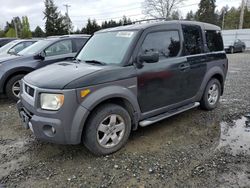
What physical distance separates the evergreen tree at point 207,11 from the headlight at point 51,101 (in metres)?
56.8

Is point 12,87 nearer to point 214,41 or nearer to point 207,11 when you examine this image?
point 214,41

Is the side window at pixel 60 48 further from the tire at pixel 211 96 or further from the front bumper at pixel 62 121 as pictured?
the tire at pixel 211 96

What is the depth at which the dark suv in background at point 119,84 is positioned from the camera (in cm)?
272

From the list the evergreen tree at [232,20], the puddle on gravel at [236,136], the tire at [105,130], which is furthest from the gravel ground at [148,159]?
the evergreen tree at [232,20]

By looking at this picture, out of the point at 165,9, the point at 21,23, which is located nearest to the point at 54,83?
the point at 165,9

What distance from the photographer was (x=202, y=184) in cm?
249

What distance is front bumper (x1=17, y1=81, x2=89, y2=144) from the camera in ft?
8.71

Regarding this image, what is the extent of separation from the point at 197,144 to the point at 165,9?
142ft

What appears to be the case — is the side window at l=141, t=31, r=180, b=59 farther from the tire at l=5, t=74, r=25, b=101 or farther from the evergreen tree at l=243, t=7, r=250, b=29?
the evergreen tree at l=243, t=7, r=250, b=29

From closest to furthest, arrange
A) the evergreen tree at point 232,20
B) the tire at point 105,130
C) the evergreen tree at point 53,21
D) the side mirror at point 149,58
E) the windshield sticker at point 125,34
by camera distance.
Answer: the tire at point 105,130
the side mirror at point 149,58
the windshield sticker at point 125,34
the evergreen tree at point 53,21
the evergreen tree at point 232,20

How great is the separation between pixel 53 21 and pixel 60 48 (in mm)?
52801

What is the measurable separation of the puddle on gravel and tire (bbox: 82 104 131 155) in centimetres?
157

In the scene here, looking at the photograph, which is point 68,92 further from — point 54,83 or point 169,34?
point 169,34

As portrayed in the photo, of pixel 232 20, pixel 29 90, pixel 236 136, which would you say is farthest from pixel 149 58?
pixel 232 20
